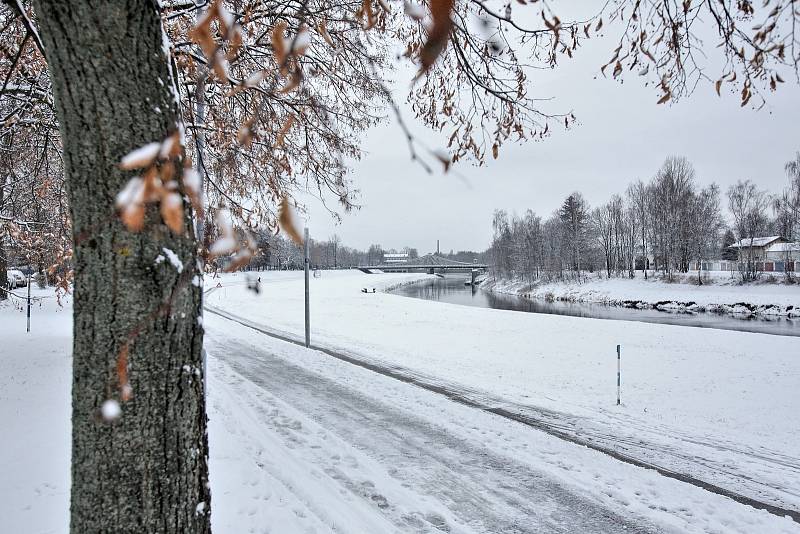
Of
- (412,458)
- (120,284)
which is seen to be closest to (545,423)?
(412,458)

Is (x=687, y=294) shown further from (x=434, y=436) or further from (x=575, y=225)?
(x=434, y=436)

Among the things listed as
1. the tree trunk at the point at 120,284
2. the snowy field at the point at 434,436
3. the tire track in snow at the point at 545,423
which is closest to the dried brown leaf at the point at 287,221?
the tree trunk at the point at 120,284

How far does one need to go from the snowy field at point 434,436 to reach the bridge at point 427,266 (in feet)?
277

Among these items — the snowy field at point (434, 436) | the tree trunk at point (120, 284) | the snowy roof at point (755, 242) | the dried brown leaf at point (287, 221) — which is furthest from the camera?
the snowy roof at point (755, 242)

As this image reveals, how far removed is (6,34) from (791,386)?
15679 millimetres

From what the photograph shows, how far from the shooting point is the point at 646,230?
2443 inches

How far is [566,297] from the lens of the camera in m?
48.0

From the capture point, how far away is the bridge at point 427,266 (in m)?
102

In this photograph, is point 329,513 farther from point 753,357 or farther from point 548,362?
→ point 753,357

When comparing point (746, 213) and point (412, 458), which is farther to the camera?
point (746, 213)

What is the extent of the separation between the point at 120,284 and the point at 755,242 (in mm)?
66140

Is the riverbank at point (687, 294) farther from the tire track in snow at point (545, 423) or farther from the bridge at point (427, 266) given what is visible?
the bridge at point (427, 266)

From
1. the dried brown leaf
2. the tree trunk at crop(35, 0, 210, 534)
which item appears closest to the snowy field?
the tree trunk at crop(35, 0, 210, 534)

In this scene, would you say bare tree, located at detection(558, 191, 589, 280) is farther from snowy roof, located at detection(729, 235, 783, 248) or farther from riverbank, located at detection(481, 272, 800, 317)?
snowy roof, located at detection(729, 235, 783, 248)
